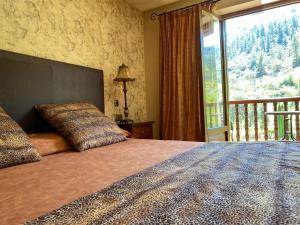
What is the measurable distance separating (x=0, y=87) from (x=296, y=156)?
2.08m

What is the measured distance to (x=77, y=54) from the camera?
2.68m

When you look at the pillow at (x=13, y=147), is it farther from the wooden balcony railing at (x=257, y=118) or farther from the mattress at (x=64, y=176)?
the wooden balcony railing at (x=257, y=118)

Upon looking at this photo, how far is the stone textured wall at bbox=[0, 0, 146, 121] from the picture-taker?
213 cm

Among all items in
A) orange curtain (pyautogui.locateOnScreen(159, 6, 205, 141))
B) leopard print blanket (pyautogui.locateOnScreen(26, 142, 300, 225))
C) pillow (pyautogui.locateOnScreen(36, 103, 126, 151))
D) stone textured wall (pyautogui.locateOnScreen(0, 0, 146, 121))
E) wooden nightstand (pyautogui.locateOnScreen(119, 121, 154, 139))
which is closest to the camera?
leopard print blanket (pyautogui.locateOnScreen(26, 142, 300, 225))

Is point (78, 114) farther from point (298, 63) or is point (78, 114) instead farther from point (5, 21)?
point (298, 63)

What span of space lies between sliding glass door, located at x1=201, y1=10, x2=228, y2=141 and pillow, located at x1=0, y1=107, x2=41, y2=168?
90.3 inches

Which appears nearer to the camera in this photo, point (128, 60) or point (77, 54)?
point (77, 54)

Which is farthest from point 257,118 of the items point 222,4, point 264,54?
point 222,4

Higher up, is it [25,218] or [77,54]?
[77,54]

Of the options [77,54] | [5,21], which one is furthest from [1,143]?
[77,54]

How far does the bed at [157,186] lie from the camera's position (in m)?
0.65

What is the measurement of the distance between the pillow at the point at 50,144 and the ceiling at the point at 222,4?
251 cm

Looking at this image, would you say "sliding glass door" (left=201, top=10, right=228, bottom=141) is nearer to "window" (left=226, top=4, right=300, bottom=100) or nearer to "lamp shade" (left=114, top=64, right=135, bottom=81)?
"window" (left=226, top=4, right=300, bottom=100)

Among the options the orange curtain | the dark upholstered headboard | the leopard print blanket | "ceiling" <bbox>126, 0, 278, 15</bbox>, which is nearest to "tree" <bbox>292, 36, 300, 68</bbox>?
"ceiling" <bbox>126, 0, 278, 15</bbox>
